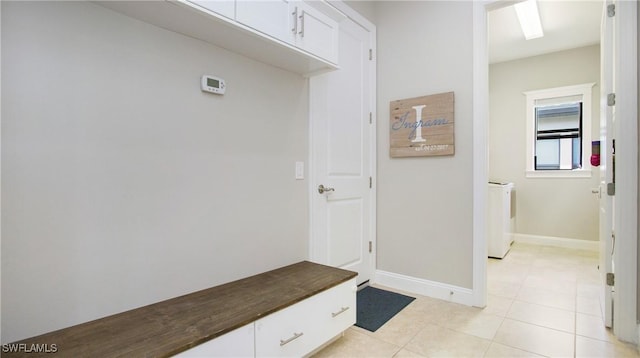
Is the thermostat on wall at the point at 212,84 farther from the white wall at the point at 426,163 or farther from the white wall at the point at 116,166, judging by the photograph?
the white wall at the point at 426,163

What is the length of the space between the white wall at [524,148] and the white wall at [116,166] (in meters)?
4.53

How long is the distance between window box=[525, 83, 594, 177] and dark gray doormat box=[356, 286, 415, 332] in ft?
11.7

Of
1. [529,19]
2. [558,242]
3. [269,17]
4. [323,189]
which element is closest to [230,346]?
[323,189]

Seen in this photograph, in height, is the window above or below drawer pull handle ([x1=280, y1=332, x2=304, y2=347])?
above

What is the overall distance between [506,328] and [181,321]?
6.89 feet

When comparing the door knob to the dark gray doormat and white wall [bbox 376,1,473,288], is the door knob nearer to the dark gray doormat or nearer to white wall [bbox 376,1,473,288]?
Result: white wall [bbox 376,1,473,288]

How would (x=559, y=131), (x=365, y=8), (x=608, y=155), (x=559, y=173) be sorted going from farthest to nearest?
(x=559, y=131) < (x=559, y=173) < (x=365, y=8) < (x=608, y=155)

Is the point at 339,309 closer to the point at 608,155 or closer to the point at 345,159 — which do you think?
the point at 345,159

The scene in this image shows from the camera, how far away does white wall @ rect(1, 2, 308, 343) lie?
1163 mm

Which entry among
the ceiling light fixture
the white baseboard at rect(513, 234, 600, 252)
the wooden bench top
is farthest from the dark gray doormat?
the white baseboard at rect(513, 234, 600, 252)

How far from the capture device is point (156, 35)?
4.96ft

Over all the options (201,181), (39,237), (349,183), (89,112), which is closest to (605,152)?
(349,183)

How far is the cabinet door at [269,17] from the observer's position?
1.50m

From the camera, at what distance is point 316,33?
1.90 metres
